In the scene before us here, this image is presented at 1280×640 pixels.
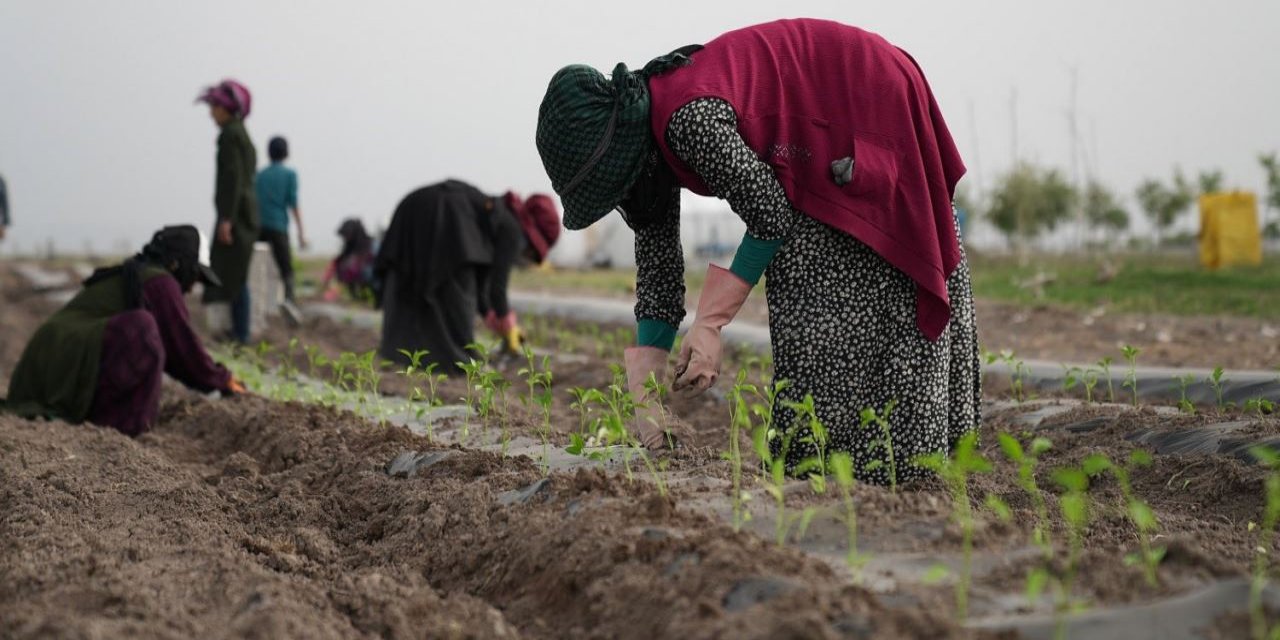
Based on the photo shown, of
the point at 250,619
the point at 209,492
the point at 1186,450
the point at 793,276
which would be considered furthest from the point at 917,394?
the point at 209,492

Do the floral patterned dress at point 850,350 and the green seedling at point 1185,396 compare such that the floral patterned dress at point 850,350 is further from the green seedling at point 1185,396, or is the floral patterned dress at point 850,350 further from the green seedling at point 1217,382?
the green seedling at point 1185,396

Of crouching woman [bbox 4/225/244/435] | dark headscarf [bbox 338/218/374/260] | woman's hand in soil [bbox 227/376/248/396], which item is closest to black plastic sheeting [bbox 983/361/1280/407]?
woman's hand in soil [bbox 227/376/248/396]

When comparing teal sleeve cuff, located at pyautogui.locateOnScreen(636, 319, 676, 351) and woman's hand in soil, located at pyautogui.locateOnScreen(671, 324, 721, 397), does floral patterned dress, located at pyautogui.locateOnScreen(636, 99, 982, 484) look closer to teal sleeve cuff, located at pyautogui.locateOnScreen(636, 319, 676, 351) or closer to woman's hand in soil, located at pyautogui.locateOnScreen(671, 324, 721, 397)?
woman's hand in soil, located at pyautogui.locateOnScreen(671, 324, 721, 397)

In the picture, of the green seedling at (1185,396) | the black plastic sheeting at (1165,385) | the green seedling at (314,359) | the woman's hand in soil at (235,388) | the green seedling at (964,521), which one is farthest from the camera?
the woman's hand in soil at (235,388)

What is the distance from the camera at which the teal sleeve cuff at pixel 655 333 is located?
3.27 meters

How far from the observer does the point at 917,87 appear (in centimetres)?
294

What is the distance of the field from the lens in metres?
1.87

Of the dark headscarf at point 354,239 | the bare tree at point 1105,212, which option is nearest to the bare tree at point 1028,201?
the bare tree at point 1105,212

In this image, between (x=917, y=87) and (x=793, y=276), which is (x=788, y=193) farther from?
(x=917, y=87)

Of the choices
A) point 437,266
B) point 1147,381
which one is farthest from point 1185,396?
point 437,266

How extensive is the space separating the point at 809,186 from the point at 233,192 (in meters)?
6.91

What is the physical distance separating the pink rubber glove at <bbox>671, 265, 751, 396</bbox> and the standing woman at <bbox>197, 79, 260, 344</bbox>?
6695 mm

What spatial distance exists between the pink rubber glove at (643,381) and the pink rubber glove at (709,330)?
0.32 metres

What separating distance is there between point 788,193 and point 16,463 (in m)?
2.85
